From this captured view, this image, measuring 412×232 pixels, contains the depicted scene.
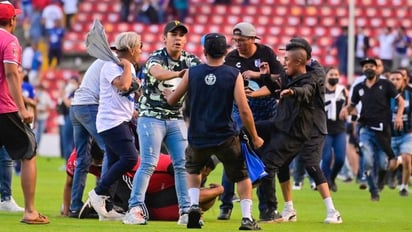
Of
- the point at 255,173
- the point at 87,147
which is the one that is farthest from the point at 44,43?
the point at 255,173

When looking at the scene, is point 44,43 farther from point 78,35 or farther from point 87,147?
point 87,147

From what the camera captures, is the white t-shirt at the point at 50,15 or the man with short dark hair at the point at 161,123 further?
the white t-shirt at the point at 50,15

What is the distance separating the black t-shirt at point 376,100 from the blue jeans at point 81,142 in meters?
6.66

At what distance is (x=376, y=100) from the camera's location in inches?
794

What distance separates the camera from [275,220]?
14375mm

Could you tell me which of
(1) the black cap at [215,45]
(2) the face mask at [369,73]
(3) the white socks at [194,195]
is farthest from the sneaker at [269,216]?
(2) the face mask at [369,73]

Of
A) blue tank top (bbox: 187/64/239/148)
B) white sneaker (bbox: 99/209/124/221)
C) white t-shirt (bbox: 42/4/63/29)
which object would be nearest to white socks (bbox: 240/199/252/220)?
blue tank top (bbox: 187/64/239/148)

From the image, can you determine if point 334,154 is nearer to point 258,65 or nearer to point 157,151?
point 258,65

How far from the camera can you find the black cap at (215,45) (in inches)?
483

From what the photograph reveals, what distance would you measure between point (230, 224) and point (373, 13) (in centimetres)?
2667

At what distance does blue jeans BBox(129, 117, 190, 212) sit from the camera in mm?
13195

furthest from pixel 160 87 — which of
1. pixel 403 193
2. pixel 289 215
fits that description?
pixel 403 193

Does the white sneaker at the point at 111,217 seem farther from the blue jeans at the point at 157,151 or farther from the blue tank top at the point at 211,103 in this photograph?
the blue tank top at the point at 211,103

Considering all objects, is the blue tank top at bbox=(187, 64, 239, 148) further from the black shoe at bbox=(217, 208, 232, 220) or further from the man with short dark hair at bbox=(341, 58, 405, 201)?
the man with short dark hair at bbox=(341, 58, 405, 201)
